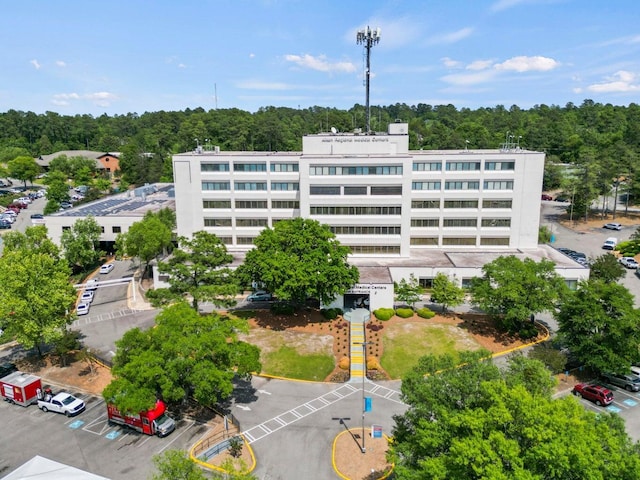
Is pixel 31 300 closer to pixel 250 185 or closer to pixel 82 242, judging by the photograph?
pixel 82 242

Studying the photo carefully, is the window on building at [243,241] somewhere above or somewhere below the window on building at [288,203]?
below

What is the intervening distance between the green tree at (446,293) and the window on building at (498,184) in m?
21.0

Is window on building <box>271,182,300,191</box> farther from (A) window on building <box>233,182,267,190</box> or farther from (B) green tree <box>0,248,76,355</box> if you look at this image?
(B) green tree <box>0,248,76,355</box>

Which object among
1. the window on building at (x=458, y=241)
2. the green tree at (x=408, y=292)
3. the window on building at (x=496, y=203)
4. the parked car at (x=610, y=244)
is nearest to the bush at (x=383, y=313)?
the green tree at (x=408, y=292)

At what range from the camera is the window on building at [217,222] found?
76062 mm

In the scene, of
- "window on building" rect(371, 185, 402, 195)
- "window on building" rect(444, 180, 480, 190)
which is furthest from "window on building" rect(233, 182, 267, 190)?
"window on building" rect(444, 180, 480, 190)

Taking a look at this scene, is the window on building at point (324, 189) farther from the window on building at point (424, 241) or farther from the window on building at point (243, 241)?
the window on building at point (424, 241)

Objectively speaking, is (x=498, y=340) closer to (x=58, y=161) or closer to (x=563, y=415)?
(x=563, y=415)

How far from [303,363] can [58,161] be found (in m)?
145

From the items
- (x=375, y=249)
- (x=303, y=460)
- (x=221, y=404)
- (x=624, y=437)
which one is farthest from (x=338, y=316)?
(x=624, y=437)

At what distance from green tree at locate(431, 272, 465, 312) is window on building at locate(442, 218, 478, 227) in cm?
1658

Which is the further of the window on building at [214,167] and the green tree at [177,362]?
the window on building at [214,167]

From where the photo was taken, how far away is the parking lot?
34.2 meters

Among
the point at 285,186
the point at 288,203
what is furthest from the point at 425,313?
the point at 285,186
